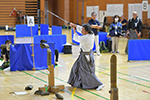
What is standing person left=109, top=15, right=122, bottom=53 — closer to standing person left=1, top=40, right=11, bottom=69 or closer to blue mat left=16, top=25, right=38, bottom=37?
standing person left=1, top=40, right=11, bottom=69

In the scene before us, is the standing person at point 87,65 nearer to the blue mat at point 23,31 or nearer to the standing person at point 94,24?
the standing person at point 94,24

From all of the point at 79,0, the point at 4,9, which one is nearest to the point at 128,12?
the point at 79,0

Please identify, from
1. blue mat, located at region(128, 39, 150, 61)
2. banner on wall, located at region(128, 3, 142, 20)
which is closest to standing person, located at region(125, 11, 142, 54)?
blue mat, located at region(128, 39, 150, 61)

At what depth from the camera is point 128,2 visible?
86.0 ft

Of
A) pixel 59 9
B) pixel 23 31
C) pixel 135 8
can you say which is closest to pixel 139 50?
pixel 23 31

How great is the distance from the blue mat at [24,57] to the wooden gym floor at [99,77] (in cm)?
36

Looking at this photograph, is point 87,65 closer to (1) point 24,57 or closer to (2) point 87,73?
(2) point 87,73

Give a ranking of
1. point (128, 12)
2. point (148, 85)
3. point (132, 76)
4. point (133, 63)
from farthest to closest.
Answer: point (128, 12), point (133, 63), point (132, 76), point (148, 85)

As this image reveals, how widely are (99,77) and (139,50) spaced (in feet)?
11.9

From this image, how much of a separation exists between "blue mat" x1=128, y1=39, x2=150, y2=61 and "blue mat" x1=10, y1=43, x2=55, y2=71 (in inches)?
143

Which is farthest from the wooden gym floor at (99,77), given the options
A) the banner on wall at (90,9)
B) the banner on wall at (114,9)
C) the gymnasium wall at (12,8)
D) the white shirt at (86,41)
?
the banner on wall at (90,9)

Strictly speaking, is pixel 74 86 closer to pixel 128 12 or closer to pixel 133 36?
pixel 133 36

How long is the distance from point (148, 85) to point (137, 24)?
537 centimetres

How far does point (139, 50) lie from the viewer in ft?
39.9
